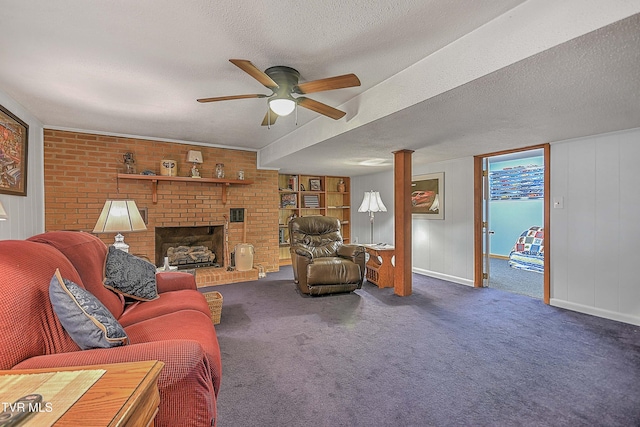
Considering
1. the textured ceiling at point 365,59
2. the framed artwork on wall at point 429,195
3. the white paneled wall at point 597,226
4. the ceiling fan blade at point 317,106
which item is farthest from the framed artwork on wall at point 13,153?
the white paneled wall at point 597,226

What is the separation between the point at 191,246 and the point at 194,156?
148 cm

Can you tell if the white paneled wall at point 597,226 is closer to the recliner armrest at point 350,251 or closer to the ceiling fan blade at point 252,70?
the recliner armrest at point 350,251

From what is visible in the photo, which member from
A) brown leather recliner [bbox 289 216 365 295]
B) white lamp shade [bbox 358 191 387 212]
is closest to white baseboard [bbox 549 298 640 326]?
brown leather recliner [bbox 289 216 365 295]

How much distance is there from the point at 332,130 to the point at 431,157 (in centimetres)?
201

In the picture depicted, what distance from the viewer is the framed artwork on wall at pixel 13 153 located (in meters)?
2.55

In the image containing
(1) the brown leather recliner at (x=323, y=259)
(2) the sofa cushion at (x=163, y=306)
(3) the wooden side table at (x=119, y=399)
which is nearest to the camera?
(3) the wooden side table at (x=119, y=399)

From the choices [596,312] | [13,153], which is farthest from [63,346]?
[596,312]

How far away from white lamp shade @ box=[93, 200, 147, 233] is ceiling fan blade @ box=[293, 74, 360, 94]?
1.99 meters

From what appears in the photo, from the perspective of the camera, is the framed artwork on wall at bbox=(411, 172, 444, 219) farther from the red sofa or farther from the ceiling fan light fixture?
the red sofa

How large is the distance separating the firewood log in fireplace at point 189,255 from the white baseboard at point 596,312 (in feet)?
15.6

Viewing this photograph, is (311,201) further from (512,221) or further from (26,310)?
(26,310)

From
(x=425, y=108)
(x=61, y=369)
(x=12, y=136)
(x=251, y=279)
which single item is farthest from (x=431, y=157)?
(x=12, y=136)

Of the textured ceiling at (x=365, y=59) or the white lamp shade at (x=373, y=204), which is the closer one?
the textured ceiling at (x=365, y=59)

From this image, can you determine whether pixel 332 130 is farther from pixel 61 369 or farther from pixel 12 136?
pixel 12 136
